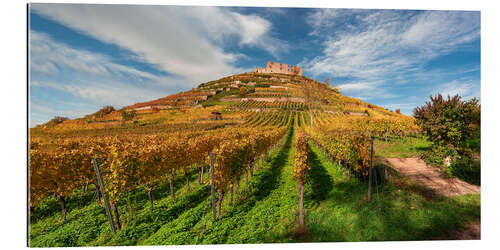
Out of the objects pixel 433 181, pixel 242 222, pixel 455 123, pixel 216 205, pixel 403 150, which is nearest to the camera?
pixel 242 222

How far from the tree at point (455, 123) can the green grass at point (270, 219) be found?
1976mm

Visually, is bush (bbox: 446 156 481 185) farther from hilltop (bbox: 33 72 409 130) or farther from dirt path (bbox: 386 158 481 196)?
hilltop (bbox: 33 72 409 130)

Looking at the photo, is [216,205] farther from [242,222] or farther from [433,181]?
[433,181]

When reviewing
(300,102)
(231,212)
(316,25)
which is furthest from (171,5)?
(300,102)

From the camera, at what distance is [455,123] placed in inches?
213

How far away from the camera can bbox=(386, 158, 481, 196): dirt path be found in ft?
→ 16.4

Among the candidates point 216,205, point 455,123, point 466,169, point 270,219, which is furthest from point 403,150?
point 216,205

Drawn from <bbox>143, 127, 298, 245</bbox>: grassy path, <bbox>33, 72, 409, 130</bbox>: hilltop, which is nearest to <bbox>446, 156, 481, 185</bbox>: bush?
<bbox>143, 127, 298, 245</bbox>: grassy path

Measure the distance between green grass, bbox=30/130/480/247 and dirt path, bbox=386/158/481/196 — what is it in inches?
16.5

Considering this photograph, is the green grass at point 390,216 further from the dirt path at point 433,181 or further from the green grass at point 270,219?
the dirt path at point 433,181

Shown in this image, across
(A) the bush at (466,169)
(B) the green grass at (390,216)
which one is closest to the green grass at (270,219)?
(B) the green grass at (390,216)

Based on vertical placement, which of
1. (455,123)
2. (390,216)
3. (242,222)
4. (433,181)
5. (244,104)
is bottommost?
(242,222)

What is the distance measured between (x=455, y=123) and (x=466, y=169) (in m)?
1.63

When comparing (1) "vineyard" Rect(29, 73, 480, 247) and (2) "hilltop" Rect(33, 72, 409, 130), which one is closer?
(1) "vineyard" Rect(29, 73, 480, 247)
